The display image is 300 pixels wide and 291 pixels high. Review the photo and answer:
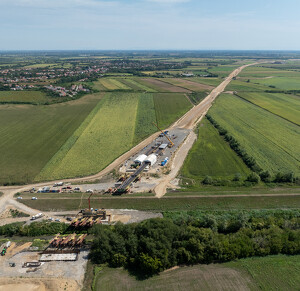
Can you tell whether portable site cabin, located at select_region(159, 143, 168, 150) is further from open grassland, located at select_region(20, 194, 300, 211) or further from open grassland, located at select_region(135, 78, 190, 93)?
open grassland, located at select_region(135, 78, 190, 93)

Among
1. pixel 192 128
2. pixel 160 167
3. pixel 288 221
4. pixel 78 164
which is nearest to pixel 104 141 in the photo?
pixel 78 164

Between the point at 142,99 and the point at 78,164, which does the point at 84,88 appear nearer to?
the point at 142,99

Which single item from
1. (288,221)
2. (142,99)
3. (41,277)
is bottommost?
(41,277)

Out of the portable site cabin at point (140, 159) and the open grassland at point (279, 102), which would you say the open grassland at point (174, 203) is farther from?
the open grassland at point (279, 102)

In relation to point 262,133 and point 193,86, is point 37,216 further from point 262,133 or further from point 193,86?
A: point 193,86

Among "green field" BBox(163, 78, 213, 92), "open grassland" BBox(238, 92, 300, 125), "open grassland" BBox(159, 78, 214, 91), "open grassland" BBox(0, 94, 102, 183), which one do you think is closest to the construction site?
"open grassland" BBox(0, 94, 102, 183)

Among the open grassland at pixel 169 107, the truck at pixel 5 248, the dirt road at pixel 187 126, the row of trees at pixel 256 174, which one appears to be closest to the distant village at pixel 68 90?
the open grassland at pixel 169 107

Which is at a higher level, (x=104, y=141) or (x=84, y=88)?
(x=84, y=88)
